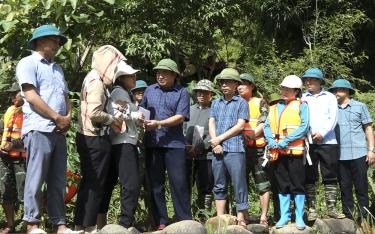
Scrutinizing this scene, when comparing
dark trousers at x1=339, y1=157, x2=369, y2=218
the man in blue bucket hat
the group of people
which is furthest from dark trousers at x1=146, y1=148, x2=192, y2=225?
dark trousers at x1=339, y1=157, x2=369, y2=218

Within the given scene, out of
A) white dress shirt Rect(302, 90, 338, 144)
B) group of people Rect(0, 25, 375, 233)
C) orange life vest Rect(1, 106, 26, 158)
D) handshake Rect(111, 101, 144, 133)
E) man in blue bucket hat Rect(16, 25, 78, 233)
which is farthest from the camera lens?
white dress shirt Rect(302, 90, 338, 144)

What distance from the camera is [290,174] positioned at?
6012 mm

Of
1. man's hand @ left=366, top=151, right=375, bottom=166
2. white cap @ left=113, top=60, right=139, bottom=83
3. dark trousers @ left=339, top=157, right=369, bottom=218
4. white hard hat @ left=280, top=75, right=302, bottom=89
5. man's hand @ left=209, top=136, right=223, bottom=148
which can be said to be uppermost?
white cap @ left=113, top=60, right=139, bottom=83

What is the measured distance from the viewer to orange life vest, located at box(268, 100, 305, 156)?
235 inches

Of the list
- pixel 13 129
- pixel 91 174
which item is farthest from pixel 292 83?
pixel 13 129

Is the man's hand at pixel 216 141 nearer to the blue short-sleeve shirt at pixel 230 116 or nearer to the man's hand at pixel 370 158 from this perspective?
the blue short-sleeve shirt at pixel 230 116

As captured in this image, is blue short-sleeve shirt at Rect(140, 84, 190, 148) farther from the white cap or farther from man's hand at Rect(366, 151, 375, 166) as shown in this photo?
man's hand at Rect(366, 151, 375, 166)

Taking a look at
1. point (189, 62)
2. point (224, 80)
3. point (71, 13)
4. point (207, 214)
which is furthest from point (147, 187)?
point (189, 62)

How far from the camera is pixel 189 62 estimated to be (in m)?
10.7

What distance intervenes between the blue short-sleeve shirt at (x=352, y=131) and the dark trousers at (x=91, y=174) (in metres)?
3.08

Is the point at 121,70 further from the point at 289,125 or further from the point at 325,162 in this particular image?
the point at 325,162

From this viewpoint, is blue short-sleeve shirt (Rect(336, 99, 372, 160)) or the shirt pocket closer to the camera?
the shirt pocket

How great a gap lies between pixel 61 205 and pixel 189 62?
632 centimetres

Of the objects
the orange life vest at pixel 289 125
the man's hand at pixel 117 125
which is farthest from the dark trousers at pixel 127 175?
the orange life vest at pixel 289 125
